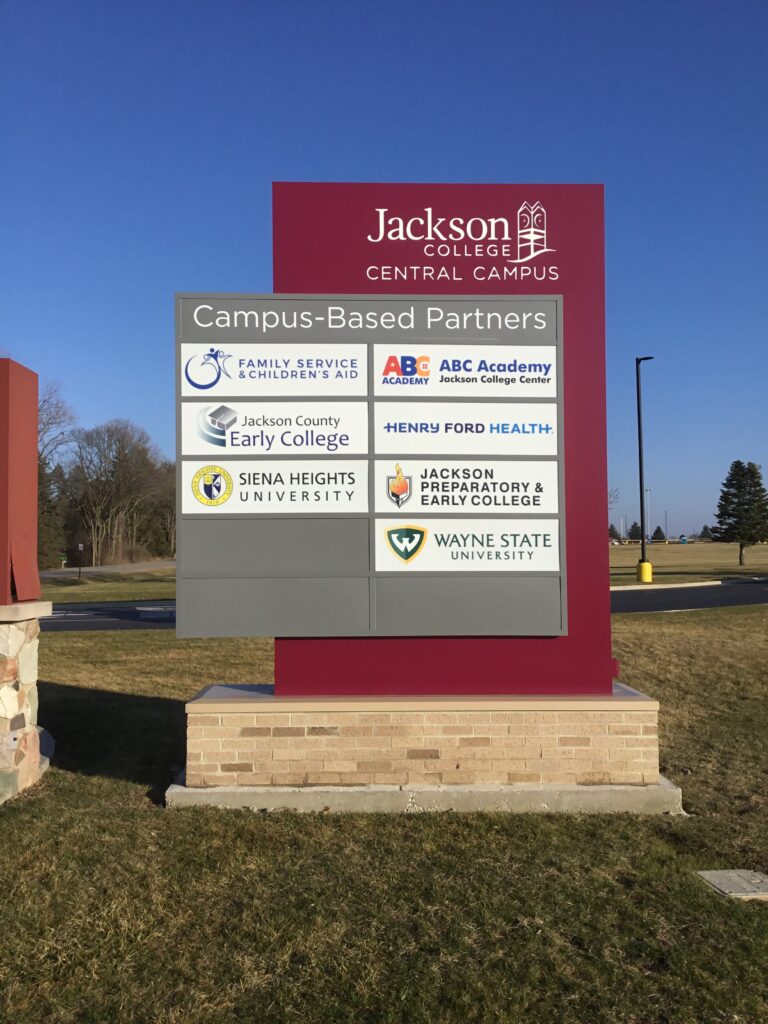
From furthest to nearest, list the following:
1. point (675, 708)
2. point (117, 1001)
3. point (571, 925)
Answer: point (675, 708)
point (571, 925)
point (117, 1001)

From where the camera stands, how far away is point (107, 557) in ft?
204

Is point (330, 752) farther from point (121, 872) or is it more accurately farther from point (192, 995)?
point (192, 995)

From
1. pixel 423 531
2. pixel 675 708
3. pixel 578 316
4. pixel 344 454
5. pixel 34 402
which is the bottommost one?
pixel 675 708

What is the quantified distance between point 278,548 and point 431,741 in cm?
187

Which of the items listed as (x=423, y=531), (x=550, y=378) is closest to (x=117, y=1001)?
(x=423, y=531)

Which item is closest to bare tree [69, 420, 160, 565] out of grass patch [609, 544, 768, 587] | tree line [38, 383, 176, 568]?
tree line [38, 383, 176, 568]

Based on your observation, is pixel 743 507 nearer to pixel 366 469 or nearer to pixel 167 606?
pixel 167 606

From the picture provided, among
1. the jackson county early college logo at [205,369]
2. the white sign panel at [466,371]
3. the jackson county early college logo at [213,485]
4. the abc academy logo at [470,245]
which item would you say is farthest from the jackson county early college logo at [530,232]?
the jackson county early college logo at [213,485]

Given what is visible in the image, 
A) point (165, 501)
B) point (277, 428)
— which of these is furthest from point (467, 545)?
point (165, 501)

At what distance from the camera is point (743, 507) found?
57.4 metres

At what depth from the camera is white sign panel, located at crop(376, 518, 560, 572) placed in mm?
6344

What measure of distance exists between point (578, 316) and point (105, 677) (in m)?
7.95

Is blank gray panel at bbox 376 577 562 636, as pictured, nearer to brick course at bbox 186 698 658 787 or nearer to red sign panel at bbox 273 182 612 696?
red sign panel at bbox 273 182 612 696

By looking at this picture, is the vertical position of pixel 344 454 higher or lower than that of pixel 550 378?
lower
